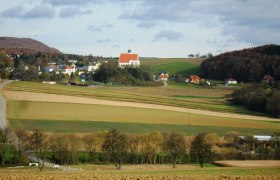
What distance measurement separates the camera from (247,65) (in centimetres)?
15862

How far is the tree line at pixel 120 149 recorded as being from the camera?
154ft

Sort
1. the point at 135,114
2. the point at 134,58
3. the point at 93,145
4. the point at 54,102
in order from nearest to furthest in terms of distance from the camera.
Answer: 1. the point at 93,145
2. the point at 135,114
3. the point at 54,102
4. the point at 134,58

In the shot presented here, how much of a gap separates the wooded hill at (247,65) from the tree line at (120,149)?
324 feet

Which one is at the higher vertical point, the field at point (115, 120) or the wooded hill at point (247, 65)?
the wooded hill at point (247, 65)

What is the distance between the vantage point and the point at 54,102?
81.5 metres

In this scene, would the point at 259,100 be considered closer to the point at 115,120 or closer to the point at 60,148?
the point at 115,120

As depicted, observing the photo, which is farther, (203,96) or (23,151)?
(203,96)

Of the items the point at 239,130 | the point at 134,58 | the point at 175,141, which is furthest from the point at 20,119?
the point at 134,58

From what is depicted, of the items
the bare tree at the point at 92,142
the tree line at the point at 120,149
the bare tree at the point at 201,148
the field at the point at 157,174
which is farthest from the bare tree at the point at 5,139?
the bare tree at the point at 201,148

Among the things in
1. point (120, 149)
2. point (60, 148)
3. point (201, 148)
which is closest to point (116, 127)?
point (60, 148)

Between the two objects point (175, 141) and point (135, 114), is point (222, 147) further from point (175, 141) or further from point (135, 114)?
point (135, 114)

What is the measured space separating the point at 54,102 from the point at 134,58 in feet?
386

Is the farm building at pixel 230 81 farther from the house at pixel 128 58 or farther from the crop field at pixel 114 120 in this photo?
the crop field at pixel 114 120

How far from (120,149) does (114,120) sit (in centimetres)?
2092
